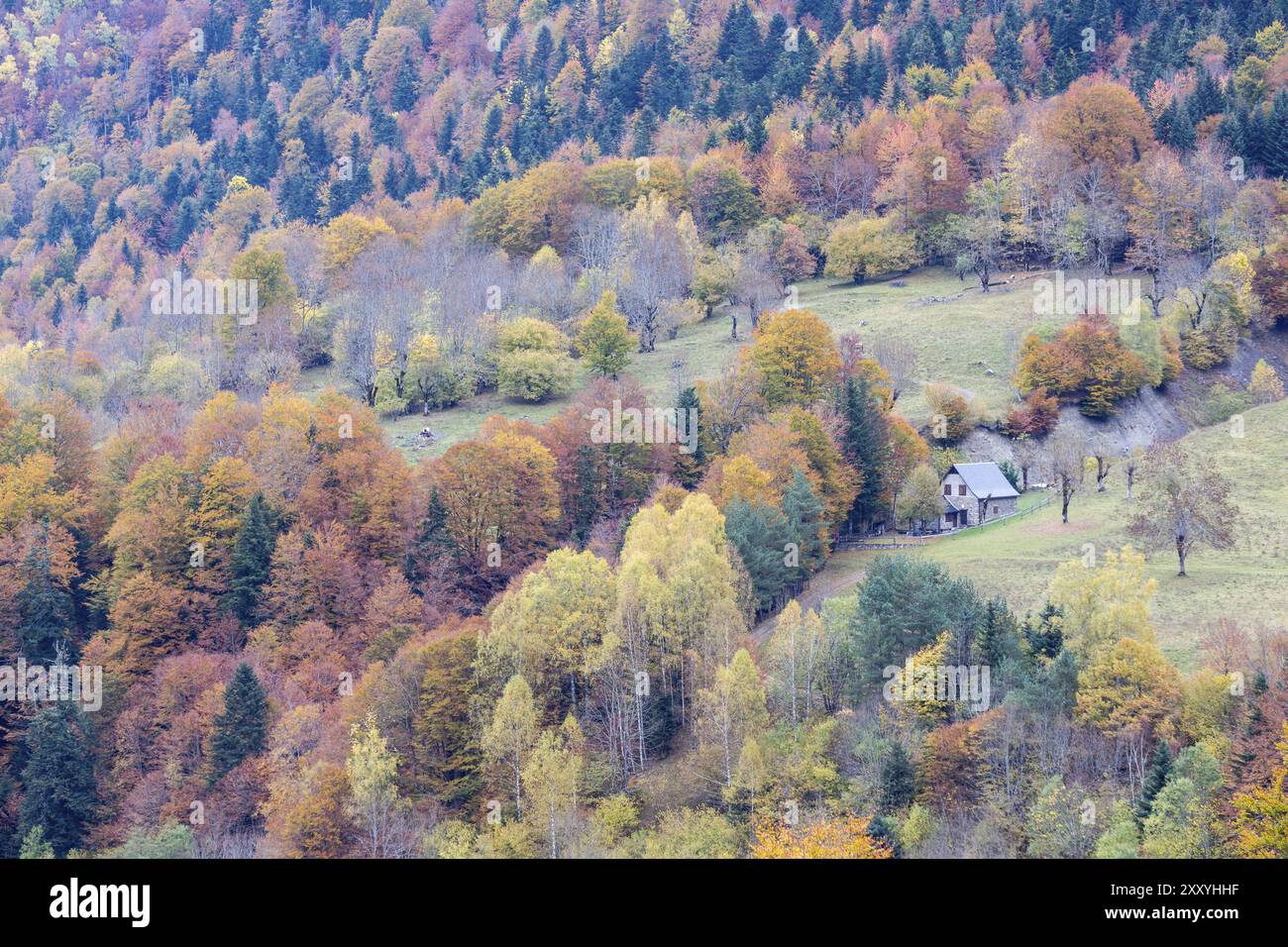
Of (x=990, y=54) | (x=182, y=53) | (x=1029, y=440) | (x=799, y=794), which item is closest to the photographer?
(x=799, y=794)

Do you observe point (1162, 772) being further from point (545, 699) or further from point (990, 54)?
point (990, 54)

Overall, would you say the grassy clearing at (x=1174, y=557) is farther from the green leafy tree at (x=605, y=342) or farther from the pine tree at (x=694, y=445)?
the green leafy tree at (x=605, y=342)

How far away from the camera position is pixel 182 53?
192500 millimetres

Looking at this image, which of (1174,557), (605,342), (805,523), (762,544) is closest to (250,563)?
(762,544)

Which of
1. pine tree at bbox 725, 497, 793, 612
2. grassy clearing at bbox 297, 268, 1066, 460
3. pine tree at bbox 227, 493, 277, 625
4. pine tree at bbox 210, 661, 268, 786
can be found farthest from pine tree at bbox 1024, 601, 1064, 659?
pine tree at bbox 227, 493, 277, 625

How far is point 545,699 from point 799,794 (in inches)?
475

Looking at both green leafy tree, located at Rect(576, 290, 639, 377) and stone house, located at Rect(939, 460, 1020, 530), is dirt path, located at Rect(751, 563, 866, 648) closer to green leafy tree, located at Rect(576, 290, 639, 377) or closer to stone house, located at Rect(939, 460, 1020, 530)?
stone house, located at Rect(939, 460, 1020, 530)

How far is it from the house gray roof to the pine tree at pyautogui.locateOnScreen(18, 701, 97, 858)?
4164 cm

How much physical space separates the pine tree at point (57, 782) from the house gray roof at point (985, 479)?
137 feet

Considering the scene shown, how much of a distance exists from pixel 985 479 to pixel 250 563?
3564 centimetres

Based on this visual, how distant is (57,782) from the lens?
2265 inches

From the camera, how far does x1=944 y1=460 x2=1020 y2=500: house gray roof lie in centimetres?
6600

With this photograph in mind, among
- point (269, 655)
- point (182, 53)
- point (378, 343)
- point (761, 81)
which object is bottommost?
point (269, 655)

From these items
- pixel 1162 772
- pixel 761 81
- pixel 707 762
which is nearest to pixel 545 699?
pixel 707 762
